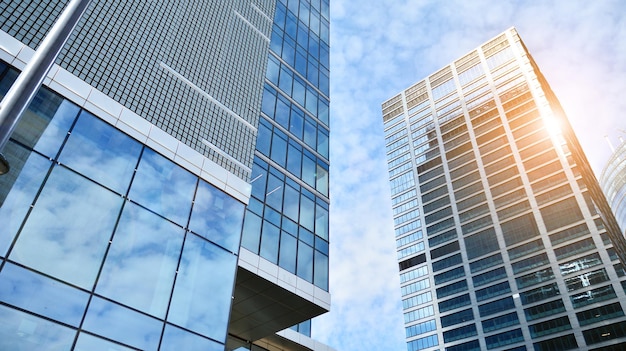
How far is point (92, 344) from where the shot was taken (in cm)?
1381

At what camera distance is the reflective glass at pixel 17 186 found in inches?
526

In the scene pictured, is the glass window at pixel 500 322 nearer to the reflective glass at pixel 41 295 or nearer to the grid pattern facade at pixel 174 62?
the grid pattern facade at pixel 174 62

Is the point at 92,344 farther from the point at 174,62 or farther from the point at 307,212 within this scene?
the point at 307,212

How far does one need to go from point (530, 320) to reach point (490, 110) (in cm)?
5276

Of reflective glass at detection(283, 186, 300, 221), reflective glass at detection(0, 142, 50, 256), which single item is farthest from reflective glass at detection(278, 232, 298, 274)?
reflective glass at detection(0, 142, 50, 256)

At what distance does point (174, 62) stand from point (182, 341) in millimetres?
12624

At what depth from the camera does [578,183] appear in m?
94.9

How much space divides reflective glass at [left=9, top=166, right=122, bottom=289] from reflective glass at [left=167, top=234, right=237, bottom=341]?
314cm

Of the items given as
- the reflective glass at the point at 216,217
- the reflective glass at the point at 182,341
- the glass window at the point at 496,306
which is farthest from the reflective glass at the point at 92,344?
the glass window at the point at 496,306

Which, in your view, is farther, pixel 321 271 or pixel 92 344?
pixel 321 271

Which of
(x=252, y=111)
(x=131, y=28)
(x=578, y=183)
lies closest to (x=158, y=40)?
(x=131, y=28)

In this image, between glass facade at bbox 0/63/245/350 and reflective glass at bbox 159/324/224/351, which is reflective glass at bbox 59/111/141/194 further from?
reflective glass at bbox 159/324/224/351

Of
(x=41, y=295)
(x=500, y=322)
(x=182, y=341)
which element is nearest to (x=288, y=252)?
(x=182, y=341)

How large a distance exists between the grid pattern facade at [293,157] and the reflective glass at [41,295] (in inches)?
355
